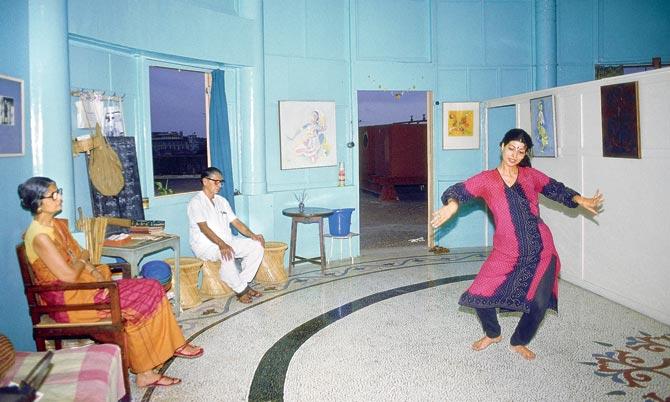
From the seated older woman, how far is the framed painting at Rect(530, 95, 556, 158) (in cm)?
486

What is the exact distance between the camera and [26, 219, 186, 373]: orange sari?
3539mm

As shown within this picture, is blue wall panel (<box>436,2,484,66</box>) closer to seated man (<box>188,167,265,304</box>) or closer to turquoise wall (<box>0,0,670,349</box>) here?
turquoise wall (<box>0,0,670,349</box>)

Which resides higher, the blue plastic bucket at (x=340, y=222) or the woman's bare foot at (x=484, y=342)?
the blue plastic bucket at (x=340, y=222)

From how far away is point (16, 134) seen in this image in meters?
3.90

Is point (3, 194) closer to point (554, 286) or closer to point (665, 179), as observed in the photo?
point (554, 286)

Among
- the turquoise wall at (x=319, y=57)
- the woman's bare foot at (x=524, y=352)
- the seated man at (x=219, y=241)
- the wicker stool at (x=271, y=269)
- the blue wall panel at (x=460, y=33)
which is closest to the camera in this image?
the woman's bare foot at (x=524, y=352)

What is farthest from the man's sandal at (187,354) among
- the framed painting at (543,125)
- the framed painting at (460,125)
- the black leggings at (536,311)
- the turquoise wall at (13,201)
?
the framed painting at (460,125)

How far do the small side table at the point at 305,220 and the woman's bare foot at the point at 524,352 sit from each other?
10.4 feet

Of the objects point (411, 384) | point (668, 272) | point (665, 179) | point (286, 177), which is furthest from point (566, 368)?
point (286, 177)

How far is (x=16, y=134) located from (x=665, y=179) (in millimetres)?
5289

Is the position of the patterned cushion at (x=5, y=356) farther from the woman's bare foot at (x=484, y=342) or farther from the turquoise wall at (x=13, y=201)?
the woman's bare foot at (x=484, y=342)

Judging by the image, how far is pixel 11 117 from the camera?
3803 millimetres

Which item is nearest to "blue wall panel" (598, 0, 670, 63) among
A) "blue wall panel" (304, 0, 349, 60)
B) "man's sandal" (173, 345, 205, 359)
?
"blue wall panel" (304, 0, 349, 60)

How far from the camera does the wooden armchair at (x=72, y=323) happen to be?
3.46m
